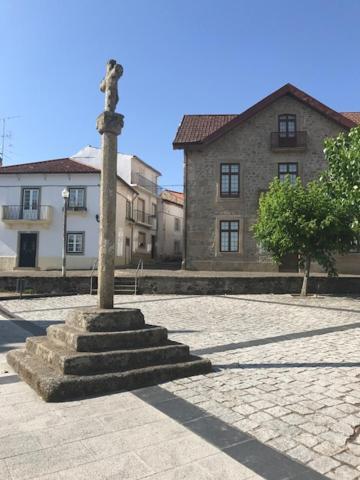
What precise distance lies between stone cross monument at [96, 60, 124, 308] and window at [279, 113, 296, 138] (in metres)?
19.2

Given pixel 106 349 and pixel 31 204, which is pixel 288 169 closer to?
pixel 31 204

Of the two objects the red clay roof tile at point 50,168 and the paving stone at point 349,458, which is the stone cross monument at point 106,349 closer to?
the paving stone at point 349,458

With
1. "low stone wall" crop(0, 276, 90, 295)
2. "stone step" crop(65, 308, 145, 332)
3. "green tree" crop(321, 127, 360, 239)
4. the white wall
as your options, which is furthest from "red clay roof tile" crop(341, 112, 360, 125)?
"stone step" crop(65, 308, 145, 332)

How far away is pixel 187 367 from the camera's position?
505 cm

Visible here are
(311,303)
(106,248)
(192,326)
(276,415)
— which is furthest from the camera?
(311,303)

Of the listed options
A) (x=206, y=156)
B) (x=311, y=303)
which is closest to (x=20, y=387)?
(x=311, y=303)

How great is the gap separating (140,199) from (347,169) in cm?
2520

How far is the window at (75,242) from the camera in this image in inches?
1053

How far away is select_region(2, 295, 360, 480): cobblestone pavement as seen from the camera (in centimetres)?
330

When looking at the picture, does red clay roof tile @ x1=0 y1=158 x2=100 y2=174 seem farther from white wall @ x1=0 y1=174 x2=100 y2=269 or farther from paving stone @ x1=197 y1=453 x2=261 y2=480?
paving stone @ x1=197 y1=453 x2=261 y2=480

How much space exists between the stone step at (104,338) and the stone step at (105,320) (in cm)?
9

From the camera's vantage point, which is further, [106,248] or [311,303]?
[311,303]

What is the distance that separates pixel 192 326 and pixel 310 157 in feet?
55.6

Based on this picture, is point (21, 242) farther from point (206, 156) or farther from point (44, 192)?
point (206, 156)
